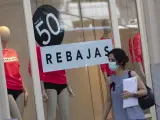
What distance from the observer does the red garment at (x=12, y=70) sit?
5.77 m

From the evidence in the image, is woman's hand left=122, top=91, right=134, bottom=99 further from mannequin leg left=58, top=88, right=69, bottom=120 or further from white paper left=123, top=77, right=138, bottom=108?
mannequin leg left=58, top=88, right=69, bottom=120

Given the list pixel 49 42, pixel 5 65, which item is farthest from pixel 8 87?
pixel 49 42

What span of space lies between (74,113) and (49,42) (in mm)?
1140

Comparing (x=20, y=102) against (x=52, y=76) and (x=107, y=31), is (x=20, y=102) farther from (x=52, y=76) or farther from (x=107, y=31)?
(x=107, y=31)

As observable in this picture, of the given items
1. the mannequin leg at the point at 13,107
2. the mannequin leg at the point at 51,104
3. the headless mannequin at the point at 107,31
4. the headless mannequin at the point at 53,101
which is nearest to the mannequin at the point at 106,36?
the headless mannequin at the point at 107,31

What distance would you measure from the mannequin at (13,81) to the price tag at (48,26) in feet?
1.38

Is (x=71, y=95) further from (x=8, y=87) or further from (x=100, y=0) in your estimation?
(x=100, y=0)

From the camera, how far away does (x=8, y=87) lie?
575 centimetres

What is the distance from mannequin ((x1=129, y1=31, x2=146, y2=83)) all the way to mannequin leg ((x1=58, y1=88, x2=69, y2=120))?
1.48 metres

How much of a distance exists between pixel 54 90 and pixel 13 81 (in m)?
0.62

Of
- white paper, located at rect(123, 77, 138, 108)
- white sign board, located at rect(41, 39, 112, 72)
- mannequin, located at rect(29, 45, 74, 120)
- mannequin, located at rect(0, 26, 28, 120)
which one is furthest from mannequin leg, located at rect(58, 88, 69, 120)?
white paper, located at rect(123, 77, 138, 108)

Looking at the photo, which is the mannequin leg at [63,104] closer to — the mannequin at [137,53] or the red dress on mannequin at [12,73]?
the red dress on mannequin at [12,73]

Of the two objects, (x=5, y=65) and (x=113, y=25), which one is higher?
(x=113, y=25)

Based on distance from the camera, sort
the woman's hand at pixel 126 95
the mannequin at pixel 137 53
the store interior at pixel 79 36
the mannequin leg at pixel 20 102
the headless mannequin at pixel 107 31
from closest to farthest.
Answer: the woman's hand at pixel 126 95, the mannequin leg at pixel 20 102, the store interior at pixel 79 36, the headless mannequin at pixel 107 31, the mannequin at pixel 137 53
